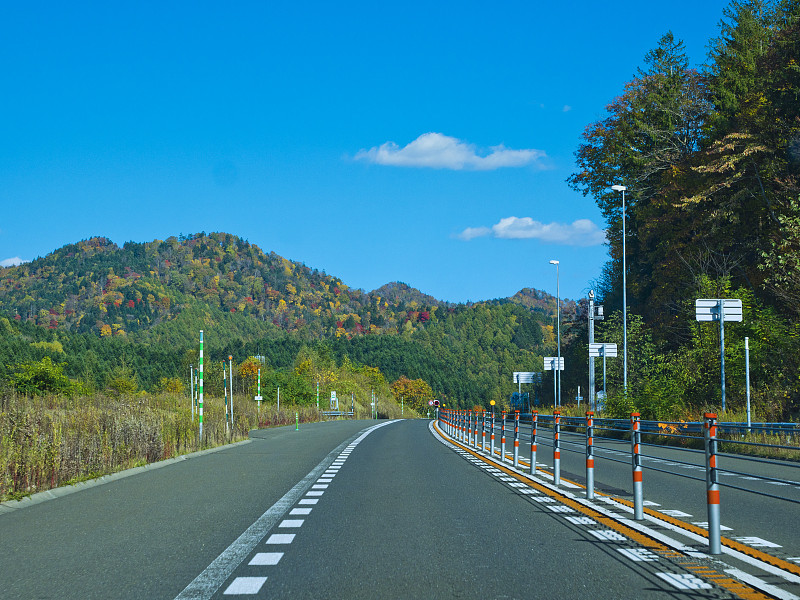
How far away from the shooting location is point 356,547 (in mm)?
8461

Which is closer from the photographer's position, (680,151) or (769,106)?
(769,106)

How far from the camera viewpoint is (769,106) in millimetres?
39500

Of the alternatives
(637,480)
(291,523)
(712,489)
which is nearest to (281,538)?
(291,523)

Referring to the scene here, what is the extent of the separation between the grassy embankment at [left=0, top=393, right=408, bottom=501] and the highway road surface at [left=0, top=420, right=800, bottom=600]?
80cm

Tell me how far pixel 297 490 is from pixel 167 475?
160 inches

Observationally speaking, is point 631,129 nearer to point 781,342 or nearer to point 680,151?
point 680,151

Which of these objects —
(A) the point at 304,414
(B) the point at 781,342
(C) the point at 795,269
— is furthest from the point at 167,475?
(A) the point at 304,414

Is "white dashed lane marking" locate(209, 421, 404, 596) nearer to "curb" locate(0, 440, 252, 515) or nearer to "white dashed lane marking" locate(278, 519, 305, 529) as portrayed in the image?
"white dashed lane marking" locate(278, 519, 305, 529)

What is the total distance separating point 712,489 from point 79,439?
12178 millimetres

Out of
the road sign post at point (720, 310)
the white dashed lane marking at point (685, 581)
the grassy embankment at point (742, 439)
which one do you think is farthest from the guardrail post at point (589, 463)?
the road sign post at point (720, 310)

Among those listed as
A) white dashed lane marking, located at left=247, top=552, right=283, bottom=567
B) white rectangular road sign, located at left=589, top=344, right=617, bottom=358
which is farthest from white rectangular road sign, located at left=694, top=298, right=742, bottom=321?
white dashed lane marking, located at left=247, top=552, right=283, bottom=567

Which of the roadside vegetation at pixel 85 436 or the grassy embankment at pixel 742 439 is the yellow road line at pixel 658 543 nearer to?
the grassy embankment at pixel 742 439

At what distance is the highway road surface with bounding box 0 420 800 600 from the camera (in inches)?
260

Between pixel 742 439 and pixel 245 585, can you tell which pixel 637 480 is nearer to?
pixel 245 585
